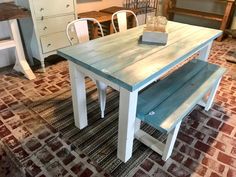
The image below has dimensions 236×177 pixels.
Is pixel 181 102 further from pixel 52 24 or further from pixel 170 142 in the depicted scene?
pixel 52 24

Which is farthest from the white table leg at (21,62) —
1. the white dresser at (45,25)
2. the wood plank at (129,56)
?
the wood plank at (129,56)

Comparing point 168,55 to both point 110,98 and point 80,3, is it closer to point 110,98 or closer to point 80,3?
point 110,98

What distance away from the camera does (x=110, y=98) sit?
2314 millimetres

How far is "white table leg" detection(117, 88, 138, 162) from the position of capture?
4.13 ft

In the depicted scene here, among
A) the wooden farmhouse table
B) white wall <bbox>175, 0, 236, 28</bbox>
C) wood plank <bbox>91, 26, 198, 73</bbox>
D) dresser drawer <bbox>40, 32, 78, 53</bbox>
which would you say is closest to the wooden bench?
the wooden farmhouse table

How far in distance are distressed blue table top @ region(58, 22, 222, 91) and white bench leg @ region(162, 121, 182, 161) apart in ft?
1.39

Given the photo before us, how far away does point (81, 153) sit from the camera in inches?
64.3

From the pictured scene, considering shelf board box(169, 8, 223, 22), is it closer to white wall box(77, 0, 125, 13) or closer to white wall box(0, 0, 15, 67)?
white wall box(77, 0, 125, 13)

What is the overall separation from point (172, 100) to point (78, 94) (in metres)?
0.73

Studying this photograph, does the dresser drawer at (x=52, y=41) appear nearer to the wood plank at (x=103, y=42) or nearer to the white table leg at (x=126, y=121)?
the wood plank at (x=103, y=42)

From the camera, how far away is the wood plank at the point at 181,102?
133cm

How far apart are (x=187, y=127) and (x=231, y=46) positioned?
8.68 feet

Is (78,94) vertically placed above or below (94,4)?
below

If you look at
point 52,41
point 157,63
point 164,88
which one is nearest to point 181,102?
point 164,88
